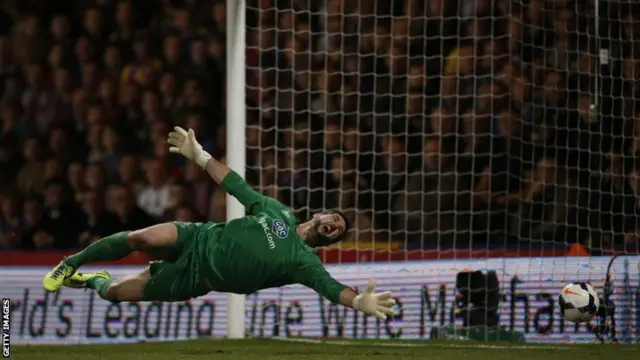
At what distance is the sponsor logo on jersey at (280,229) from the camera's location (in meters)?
8.79

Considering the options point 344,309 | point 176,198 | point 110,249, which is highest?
point 176,198

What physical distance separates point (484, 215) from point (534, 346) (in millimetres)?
2110

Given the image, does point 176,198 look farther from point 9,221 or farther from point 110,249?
point 110,249

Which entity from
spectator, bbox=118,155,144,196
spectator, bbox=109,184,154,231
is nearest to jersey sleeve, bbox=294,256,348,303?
spectator, bbox=109,184,154,231

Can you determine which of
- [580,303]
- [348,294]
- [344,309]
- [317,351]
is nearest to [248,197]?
[348,294]

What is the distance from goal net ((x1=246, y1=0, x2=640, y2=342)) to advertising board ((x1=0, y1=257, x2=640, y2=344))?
0.38 m

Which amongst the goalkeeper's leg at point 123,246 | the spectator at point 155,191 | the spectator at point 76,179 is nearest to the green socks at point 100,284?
the goalkeeper's leg at point 123,246

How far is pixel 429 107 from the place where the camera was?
12523 millimetres

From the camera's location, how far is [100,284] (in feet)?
30.5

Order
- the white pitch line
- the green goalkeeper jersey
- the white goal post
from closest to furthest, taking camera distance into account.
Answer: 1. the green goalkeeper jersey
2. the white pitch line
3. the white goal post

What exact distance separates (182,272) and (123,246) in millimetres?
463

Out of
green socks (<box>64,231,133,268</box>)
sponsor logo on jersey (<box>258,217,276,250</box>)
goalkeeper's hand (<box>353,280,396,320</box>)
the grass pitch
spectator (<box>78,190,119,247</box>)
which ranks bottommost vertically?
the grass pitch

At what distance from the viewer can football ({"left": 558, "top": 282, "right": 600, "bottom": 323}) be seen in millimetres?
9914

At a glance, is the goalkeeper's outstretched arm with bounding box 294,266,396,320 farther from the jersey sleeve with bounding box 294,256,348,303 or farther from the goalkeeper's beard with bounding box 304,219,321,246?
the goalkeeper's beard with bounding box 304,219,321,246
